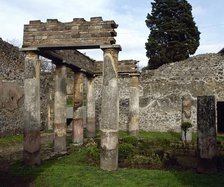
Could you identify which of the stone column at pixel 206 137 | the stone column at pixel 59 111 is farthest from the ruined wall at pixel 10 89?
the stone column at pixel 206 137

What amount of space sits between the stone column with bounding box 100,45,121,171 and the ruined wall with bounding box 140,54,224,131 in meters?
11.0

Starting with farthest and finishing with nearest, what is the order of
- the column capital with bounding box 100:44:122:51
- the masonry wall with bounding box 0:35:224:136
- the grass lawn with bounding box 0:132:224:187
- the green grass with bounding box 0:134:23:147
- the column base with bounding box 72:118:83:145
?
Answer: 1. the masonry wall with bounding box 0:35:224:136
2. the column base with bounding box 72:118:83:145
3. the green grass with bounding box 0:134:23:147
4. the column capital with bounding box 100:44:122:51
5. the grass lawn with bounding box 0:132:224:187

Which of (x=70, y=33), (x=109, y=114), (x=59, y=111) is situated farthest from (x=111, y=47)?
(x=59, y=111)

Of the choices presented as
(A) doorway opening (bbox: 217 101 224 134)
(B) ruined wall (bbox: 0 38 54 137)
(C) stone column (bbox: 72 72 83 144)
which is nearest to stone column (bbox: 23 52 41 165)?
(C) stone column (bbox: 72 72 83 144)

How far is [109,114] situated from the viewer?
8500 millimetres

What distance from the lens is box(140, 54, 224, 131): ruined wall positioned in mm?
18703

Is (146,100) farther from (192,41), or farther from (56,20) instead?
(56,20)

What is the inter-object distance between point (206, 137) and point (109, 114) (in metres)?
2.48

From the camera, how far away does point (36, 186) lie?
6.94 m

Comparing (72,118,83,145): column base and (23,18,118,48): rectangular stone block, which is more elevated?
(23,18,118,48): rectangular stone block

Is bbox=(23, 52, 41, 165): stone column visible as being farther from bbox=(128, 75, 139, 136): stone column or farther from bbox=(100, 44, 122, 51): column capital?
bbox=(128, 75, 139, 136): stone column

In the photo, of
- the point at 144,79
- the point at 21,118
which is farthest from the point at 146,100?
the point at 21,118

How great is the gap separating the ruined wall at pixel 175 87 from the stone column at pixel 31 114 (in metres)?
11.2

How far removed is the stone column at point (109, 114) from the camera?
8.37m
